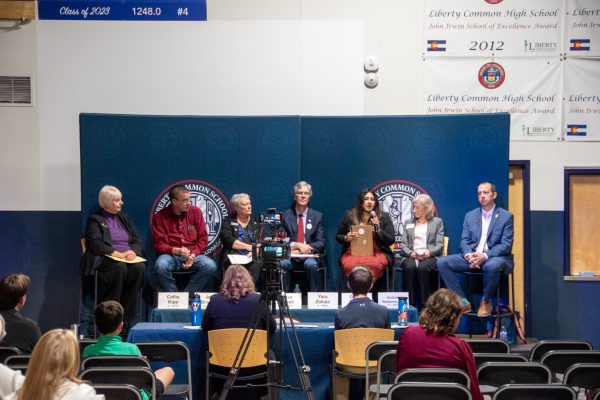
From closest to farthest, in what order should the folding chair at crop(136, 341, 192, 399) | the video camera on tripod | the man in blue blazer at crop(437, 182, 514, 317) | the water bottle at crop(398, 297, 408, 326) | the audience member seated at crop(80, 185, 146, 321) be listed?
the folding chair at crop(136, 341, 192, 399) < the video camera on tripod < the water bottle at crop(398, 297, 408, 326) < the audience member seated at crop(80, 185, 146, 321) < the man in blue blazer at crop(437, 182, 514, 317)

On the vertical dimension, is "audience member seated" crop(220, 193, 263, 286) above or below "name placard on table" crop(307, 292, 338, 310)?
above

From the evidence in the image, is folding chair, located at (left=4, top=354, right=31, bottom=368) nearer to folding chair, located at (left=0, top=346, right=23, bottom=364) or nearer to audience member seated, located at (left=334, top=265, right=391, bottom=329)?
folding chair, located at (left=0, top=346, right=23, bottom=364)

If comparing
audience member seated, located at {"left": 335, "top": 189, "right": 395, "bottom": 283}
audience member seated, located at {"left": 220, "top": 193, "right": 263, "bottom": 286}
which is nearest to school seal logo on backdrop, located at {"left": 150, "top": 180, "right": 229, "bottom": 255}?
audience member seated, located at {"left": 220, "top": 193, "right": 263, "bottom": 286}

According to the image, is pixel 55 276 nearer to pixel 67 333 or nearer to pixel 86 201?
pixel 86 201

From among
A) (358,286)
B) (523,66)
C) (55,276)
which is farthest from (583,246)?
(55,276)

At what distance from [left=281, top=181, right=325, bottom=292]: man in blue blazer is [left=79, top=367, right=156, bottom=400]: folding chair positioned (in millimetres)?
4193

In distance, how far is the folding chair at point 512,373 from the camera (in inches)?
184

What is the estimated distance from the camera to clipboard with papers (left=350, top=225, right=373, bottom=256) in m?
8.51

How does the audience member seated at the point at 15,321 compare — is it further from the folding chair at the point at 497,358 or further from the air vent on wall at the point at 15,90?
→ the air vent on wall at the point at 15,90

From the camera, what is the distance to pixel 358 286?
636cm

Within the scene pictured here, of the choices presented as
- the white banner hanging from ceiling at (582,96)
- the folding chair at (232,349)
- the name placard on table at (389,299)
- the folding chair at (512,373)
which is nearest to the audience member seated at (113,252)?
A: the folding chair at (232,349)

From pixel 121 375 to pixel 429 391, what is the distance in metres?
1.63

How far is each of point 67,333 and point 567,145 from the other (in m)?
7.52

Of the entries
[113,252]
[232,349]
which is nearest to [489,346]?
[232,349]
